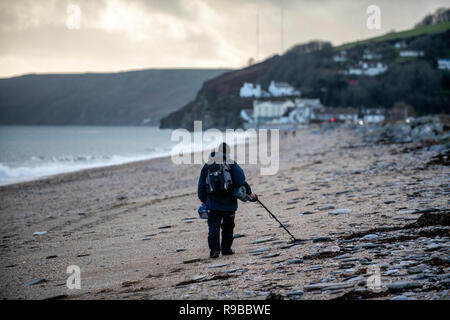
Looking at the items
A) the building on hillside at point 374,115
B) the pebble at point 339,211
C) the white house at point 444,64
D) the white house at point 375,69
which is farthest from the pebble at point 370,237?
the white house at point 444,64

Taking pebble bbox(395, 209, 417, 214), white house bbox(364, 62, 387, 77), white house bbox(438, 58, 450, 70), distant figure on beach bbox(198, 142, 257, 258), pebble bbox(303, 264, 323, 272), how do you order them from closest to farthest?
pebble bbox(303, 264, 323, 272)
distant figure on beach bbox(198, 142, 257, 258)
pebble bbox(395, 209, 417, 214)
white house bbox(364, 62, 387, 77)
white house bbox(438, 58, 450, 70)

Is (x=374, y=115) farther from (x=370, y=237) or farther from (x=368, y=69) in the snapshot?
(x=370, y=237)

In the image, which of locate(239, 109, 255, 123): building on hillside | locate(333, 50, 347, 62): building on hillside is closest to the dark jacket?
locate(239, 109, 255, 123): building on hillside

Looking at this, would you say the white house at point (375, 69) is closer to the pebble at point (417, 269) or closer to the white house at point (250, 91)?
the white house at point (250, 91)

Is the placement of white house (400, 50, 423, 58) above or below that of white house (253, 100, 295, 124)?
above

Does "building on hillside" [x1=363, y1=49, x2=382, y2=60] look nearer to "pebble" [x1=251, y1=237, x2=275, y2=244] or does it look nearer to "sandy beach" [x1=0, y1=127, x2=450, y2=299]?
"sandy beach" [x1=0, y1=127, x2=450, y2=299]

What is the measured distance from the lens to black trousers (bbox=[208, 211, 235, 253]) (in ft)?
22.0

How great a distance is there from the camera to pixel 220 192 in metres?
6.80

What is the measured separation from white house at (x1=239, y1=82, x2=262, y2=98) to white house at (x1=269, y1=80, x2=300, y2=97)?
4507mm

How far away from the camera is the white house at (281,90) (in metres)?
130

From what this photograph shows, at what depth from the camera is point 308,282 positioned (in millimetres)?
4547

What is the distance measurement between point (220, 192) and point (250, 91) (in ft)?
435

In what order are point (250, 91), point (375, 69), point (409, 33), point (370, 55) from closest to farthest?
Result: point (375, 69) → point (250, 91) → point (370, 55) → point (409, 33)

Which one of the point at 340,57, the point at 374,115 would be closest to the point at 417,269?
the point at 374,115
